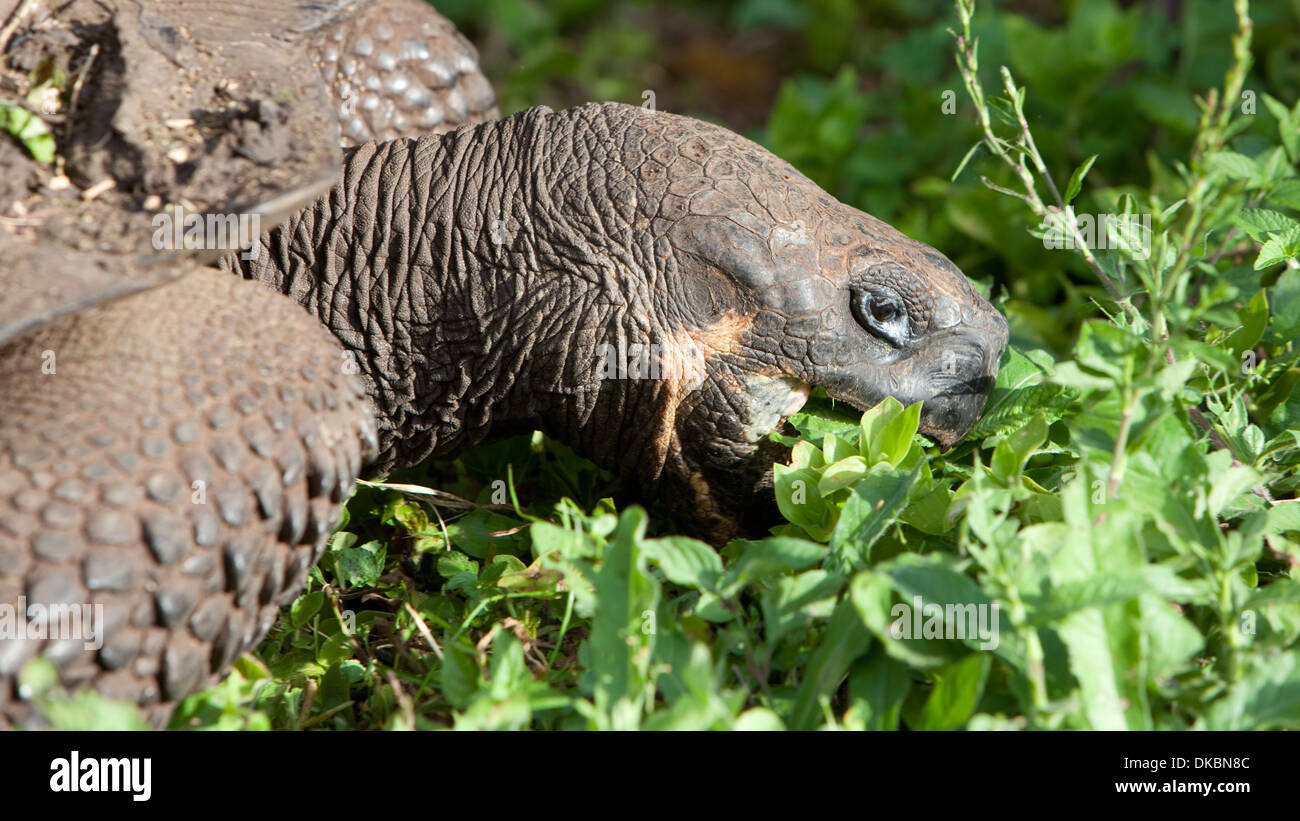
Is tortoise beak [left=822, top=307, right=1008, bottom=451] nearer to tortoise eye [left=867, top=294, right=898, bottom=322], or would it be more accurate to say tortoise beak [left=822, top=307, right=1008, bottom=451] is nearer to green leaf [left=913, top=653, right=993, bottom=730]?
tortoise eye [left=867, top=294, right=898, bottom=322]

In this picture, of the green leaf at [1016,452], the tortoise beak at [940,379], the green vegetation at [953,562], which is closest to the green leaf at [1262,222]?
the green vegetation at [953,562]

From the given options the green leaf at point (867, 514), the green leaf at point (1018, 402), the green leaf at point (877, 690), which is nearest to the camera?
the green leaf at point (877, 690)

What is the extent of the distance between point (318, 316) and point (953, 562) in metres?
1.25

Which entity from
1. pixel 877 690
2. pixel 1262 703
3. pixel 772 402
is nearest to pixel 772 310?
pixel 772 402

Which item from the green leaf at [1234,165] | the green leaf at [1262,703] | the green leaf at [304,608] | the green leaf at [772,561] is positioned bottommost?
the green leaf at [1262,703]

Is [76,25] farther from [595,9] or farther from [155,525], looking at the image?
[595,9]

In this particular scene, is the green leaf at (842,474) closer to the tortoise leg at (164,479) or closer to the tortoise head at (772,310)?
the tortoise head at (772,310)

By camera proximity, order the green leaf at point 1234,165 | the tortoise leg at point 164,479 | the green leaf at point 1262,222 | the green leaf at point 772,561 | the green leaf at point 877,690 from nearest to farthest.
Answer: the tortoise leg at point 164,479, the green leaf at point 877,690, the green leaf at point 772,561, the green leaf at point 1234,165, the green leaf at point 1262,222

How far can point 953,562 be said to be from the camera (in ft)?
5.75

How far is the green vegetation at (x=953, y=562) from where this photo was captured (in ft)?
5.58

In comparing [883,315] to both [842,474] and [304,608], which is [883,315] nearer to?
[842,474]

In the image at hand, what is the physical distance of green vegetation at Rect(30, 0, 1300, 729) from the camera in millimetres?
1702

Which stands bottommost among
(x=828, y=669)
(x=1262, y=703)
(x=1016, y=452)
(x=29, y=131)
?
(x=1262, y=703)

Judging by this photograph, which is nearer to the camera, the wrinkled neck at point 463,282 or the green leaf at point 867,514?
the green leaf at point 867,514
